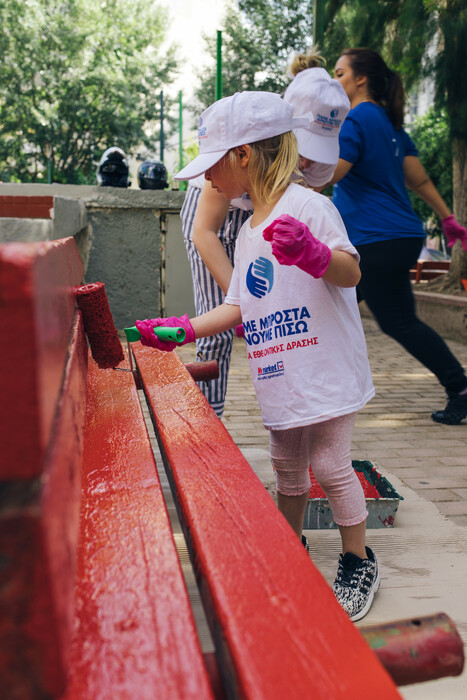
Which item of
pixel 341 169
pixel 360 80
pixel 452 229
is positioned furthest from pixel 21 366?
pixel 452 229

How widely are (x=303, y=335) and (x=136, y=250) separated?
4931 millimetres

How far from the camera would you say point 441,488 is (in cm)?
299

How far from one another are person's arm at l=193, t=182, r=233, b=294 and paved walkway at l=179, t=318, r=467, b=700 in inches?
35.5

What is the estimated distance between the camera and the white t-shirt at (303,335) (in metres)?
1.78

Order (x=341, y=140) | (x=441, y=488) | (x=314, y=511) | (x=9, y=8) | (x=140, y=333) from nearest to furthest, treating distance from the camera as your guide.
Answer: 1. (x=140, y=333)
2. (x=314, y=511)
3. (x=441, y=488)
4. (x=341, y=140)
5. (x=9, y=8)

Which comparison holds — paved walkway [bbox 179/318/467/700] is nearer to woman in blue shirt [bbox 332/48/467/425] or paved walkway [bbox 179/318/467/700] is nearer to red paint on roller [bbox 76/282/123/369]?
woman in blue shirt [bbox 332/48/467/425]

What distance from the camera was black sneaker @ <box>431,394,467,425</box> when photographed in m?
4.05

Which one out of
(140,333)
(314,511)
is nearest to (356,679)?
(140,333)

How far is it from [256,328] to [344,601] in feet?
2.59

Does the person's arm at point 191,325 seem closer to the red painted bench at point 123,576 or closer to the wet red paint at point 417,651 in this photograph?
the red painted bench at point 123,576

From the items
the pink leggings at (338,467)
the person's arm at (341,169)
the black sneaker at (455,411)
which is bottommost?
the black sneaker at (455,411)

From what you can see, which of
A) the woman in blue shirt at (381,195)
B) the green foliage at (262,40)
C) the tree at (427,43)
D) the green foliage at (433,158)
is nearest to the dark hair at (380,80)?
the woman in blue shirt at (381,195)

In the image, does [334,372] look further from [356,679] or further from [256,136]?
[356,679]

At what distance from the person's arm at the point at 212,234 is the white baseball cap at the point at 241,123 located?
536 mm
